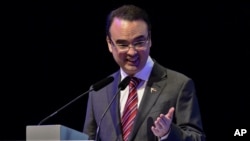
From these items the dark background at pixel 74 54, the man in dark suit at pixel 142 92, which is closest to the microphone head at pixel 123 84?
the man in dark suit at pixel 142 92

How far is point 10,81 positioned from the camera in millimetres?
4355

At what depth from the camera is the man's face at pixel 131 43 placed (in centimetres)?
298

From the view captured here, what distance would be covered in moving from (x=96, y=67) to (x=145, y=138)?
1.48 metres

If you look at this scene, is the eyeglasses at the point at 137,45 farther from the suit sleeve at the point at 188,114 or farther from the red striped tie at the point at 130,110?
the suit sleeve at the point at 188,114

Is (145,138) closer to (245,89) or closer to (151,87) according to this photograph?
(151,87)

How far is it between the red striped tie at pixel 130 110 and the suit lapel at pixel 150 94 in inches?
2.0

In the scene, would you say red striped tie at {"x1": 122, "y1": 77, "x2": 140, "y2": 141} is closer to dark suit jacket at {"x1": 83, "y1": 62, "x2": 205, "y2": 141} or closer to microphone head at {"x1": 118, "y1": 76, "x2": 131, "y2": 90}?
dark suit jacket at {"x1": 83, "y1": 62, "x2": 205, "y2": 141}

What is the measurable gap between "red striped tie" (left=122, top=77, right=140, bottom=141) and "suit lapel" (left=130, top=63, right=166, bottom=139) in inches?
2.0

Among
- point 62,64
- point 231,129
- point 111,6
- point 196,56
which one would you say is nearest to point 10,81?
point 62,64

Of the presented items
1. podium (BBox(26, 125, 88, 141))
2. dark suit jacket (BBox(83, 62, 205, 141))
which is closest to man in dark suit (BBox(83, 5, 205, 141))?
dark suit jacket (BBox(83, 62, 205, 141))

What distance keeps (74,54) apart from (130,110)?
4.65 feet

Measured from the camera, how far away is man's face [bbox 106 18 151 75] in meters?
2.98

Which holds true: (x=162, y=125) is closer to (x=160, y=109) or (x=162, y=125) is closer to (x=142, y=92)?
(x=160, y=109)

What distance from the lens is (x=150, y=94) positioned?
3021 millimetres
